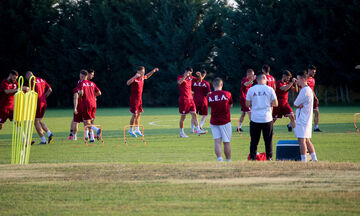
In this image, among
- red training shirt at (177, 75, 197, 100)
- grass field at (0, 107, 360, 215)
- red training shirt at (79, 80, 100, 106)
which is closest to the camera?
grass field at (0, 107, 360, 215)

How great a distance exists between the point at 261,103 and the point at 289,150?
144cm

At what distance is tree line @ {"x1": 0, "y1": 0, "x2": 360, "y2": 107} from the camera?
54.9 meters

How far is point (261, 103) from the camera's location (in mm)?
11570

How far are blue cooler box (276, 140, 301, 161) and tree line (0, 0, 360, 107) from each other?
41.7 metres

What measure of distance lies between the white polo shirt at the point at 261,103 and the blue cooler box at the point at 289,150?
832mm

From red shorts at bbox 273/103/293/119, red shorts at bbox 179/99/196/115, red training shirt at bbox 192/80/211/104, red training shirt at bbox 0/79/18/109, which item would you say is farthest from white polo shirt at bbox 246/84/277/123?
red training shirt at bbox 0/79/18/109

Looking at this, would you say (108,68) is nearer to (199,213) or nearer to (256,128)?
(256,128)

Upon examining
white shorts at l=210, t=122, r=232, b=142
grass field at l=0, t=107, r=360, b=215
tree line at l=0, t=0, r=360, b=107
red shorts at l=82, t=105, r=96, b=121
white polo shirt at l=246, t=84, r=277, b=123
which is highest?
tree line at l=0, t=0, r=360, b=107

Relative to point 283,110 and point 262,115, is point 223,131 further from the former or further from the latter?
point 283,110

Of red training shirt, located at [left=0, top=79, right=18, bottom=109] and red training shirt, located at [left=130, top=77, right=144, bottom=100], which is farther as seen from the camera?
red training shirt, located at [left=130, top=77, right=144, bottom=100]

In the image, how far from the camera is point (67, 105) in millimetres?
61062

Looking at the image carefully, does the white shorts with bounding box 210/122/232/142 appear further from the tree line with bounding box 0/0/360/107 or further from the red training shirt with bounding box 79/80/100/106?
the tree line with bounding box 0/0/360/107

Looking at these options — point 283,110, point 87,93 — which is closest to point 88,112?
point 87,93

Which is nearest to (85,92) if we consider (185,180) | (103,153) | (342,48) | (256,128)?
(103,153)
